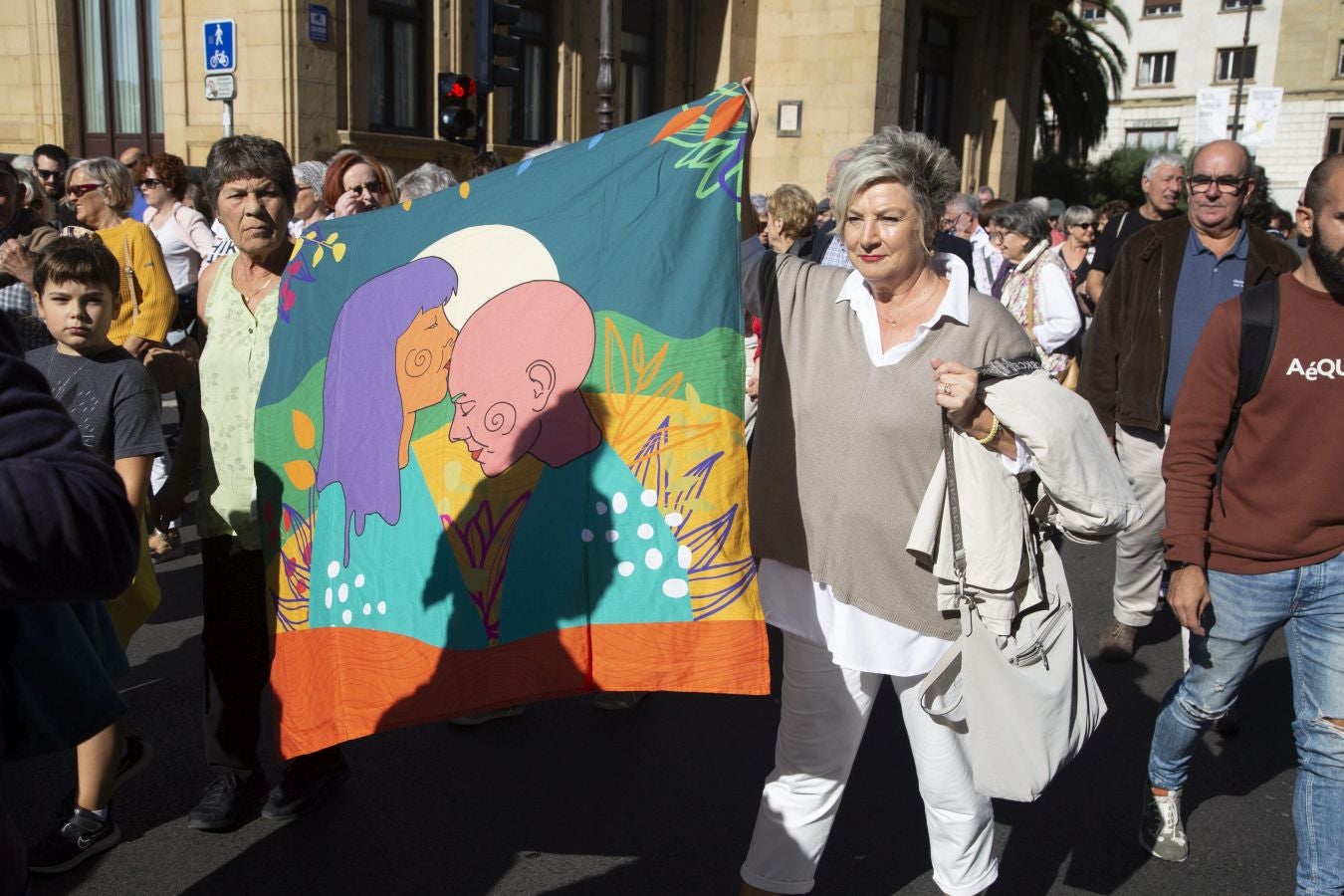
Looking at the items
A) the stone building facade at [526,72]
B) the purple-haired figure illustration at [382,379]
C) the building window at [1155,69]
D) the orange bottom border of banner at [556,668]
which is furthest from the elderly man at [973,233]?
the building window at [1155,69]

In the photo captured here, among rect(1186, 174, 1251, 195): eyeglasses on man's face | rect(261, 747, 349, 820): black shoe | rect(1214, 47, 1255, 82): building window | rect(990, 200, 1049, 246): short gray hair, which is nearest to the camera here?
rect(261, 747, 349, 820): black shoe

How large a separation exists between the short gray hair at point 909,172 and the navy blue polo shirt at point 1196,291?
7.98 ft

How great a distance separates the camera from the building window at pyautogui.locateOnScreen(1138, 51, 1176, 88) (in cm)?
6469

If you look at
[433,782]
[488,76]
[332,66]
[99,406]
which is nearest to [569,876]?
[433,782]

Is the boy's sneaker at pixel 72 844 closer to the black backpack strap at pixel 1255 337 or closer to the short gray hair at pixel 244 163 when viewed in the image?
the short gray hair at pixel 244 163

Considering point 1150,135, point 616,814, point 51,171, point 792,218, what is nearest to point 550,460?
point 616,814

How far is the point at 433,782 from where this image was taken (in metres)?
4.10

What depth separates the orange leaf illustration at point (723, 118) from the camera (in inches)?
110

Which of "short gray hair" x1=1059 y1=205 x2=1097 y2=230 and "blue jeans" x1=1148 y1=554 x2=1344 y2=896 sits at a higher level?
"short gray hair" x1=1059 y1=205 x2=1097 y2=230

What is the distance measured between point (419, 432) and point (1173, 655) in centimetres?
420

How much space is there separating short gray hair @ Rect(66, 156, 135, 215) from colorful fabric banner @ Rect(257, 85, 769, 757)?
16.8ft

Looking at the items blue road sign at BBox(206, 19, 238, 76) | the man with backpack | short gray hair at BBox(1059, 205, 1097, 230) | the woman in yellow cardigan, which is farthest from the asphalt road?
blue road sign at BBox(206, 19, 238, 76)

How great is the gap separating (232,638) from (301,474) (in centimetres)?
88

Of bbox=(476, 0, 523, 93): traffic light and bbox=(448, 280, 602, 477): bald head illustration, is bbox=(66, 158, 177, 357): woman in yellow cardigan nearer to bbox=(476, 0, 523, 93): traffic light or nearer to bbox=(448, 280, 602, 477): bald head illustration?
bbox=(448, 280, 602, 477): bald head illustration
